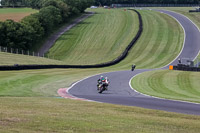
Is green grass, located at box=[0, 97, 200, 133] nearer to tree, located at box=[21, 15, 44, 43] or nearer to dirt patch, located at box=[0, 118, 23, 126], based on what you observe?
dirt patch, located at box=[0, 118, 23, 126]

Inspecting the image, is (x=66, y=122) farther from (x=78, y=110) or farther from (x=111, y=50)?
(x=111, y=50)

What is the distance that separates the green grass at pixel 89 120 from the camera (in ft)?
43.4

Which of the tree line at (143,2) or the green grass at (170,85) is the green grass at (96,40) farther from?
the tree line at (143,2)

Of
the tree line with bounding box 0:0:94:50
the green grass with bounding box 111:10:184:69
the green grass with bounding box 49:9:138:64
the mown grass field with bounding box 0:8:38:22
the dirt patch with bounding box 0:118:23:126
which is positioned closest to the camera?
the dirt patch with bounding box 0:118:23:126

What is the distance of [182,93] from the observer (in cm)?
3061

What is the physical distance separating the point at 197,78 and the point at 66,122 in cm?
2789

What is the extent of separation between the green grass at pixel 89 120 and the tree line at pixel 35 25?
63175 millimetres

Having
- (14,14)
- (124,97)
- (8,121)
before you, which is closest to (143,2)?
(14,14)

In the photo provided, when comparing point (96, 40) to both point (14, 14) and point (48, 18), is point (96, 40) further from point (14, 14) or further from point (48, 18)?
point (14, 14)

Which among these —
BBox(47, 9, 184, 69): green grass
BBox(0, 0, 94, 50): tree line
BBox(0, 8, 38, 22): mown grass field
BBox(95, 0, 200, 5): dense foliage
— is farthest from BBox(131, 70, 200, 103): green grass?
BBox(95, 0, 200, 5): dense foliage

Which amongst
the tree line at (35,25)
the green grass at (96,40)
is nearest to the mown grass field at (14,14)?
the tree line at (35,25)

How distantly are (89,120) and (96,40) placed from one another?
77.3 metres

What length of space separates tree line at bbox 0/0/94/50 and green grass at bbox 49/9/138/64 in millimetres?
4180

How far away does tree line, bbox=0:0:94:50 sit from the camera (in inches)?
3169
